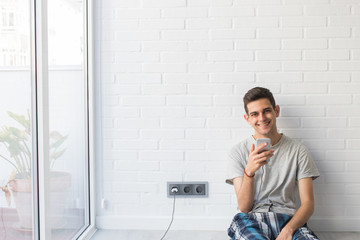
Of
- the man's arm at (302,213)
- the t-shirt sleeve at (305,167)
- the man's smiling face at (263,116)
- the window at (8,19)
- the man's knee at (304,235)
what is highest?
the window at (8,19)

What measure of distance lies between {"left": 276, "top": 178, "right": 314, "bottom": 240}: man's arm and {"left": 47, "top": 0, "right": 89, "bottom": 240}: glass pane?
1214mm

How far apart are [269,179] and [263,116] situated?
14.9 inches

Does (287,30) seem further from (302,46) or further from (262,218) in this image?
(262,218)

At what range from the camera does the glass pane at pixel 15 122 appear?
4.63 feet

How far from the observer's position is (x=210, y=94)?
2369 millimetres

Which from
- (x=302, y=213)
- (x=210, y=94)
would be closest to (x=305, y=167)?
(x=302, y=213)

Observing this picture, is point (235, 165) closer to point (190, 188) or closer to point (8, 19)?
point (190, 188)

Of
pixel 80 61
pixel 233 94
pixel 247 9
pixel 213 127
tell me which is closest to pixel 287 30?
pixel 247 9

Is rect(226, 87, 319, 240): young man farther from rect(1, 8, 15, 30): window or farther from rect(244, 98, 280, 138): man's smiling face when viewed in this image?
rect(1, 8, 15, 30): window

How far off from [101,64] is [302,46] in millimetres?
1350

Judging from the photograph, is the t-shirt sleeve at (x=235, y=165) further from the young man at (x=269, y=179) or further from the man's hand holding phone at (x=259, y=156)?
the man's hand holding phone at (x=259, y=156)

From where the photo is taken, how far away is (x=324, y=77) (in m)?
2.32

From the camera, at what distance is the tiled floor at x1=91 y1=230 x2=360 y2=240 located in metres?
2.27

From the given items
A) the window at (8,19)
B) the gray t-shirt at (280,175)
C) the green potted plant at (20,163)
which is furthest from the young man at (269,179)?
the window at (8,19)
